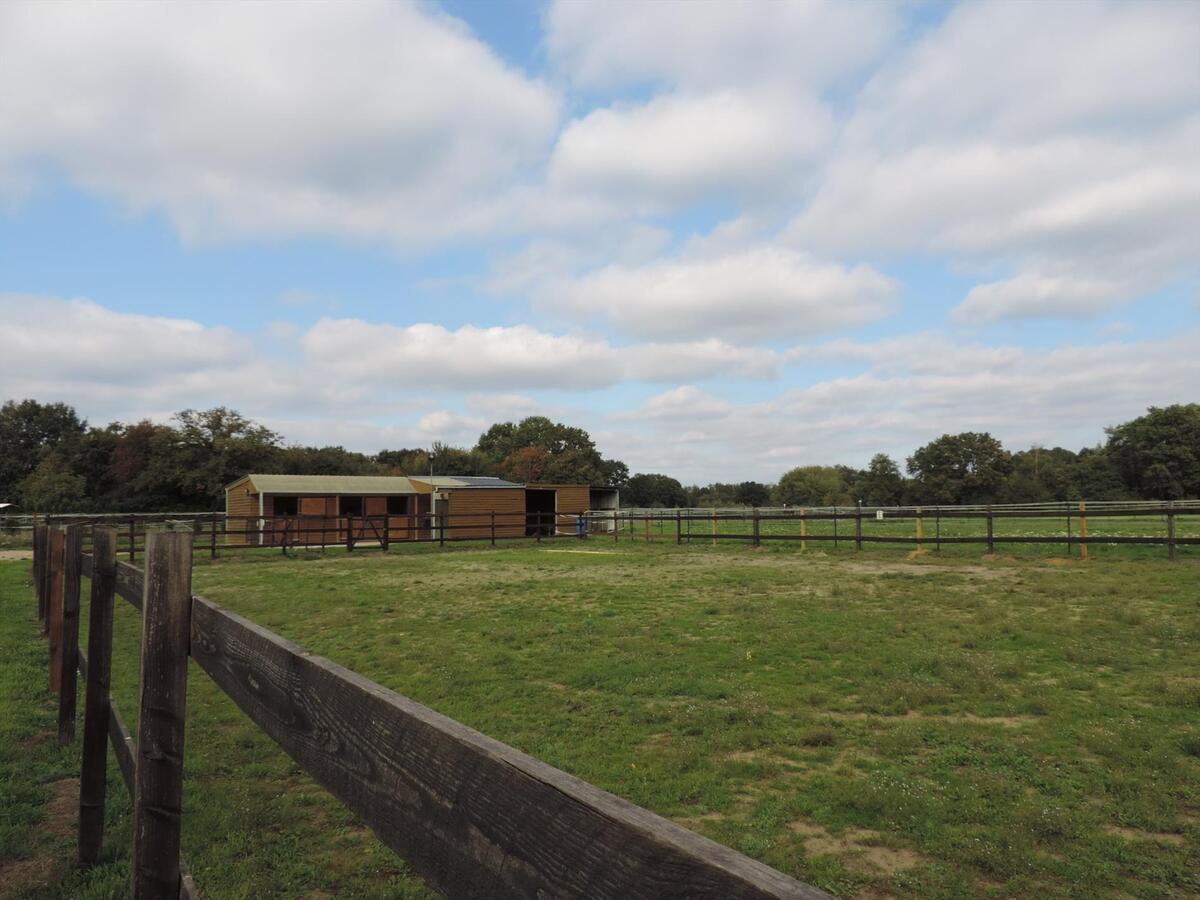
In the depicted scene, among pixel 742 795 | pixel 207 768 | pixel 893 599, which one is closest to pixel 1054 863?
pixel 742 795

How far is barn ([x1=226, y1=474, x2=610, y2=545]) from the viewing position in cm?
2934

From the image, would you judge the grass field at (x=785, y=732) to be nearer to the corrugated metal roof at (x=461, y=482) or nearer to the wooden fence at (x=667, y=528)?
the wooden fence at (x=667, y=528)

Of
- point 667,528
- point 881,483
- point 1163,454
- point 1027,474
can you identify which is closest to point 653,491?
point 881,483

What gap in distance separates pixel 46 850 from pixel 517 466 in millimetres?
71970

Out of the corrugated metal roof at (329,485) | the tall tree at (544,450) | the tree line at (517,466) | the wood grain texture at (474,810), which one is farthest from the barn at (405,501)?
the tall tree at (544,450)

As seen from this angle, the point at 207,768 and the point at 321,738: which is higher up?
the point at 321,738

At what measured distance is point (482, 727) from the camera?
17.0 feet

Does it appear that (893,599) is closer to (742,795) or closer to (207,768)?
(742,795)

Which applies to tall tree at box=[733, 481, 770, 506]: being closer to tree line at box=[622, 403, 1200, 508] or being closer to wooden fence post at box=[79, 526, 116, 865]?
tree line at box=[622, 403, 1200, 508]

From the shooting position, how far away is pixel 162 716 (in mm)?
1959

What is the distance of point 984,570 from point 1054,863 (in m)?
11.9

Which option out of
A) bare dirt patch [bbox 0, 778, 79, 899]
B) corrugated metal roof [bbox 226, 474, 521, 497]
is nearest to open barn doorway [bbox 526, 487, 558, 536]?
corrugated metal roof [bbox 226, 474, 521, 497]

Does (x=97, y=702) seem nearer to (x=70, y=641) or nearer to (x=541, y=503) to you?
(x=70, y=641)

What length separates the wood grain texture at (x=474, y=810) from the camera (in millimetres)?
802
